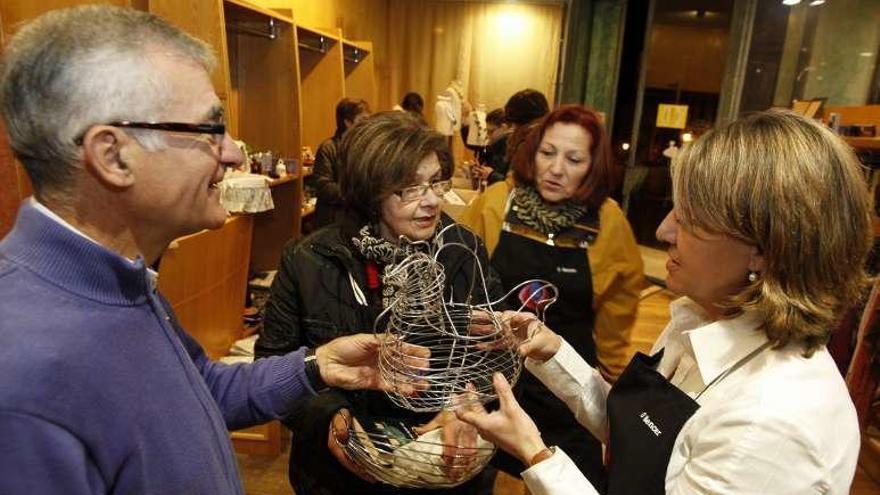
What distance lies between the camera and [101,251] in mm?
677

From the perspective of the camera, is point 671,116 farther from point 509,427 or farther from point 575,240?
point 509,427

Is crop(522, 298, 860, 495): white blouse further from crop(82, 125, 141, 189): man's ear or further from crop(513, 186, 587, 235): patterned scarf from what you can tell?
crop(513, 186, 587, 235): patterned scarf

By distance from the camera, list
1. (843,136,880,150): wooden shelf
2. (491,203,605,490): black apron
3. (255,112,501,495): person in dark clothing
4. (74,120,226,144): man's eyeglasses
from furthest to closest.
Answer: (843,136,880,150): wooden shelf
(491,203,605,490): black apron
(255,112,501,495): person in dark clothing
(74,120,226,144): man's eyeglasses

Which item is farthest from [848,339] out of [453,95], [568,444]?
[453,95]

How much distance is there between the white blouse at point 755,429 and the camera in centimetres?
73

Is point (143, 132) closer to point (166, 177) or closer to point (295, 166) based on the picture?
point (166, 177)

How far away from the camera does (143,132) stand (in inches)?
27.6

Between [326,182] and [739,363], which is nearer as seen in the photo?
[739,363]

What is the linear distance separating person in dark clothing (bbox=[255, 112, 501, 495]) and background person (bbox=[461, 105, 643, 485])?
1.56ft

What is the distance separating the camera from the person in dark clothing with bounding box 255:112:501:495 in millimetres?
1246

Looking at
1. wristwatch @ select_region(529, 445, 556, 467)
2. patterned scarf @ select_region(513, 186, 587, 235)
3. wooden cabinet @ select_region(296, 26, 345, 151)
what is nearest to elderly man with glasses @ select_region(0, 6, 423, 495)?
wristwatch @ select_region(529, 445, 556, 467)

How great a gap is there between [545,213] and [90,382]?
148 centimetres

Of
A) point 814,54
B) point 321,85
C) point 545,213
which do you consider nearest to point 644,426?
point 545,213

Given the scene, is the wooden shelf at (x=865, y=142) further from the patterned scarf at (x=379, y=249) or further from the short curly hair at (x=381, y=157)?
the patterned scarf at (x=379, y=249)
